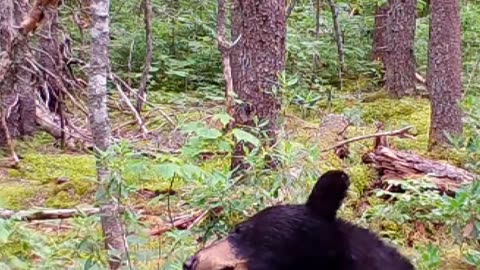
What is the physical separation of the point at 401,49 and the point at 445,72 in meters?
2.93

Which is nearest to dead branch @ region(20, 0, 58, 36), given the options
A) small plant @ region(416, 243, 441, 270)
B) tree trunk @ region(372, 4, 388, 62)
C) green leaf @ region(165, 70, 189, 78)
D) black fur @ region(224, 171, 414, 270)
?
small plant @ region(416, 243, 441, 270)

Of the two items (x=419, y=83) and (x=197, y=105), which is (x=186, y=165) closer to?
(x=197, y=105)

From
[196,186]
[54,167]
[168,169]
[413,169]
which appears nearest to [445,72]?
[413,169]

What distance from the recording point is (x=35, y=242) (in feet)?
12.0

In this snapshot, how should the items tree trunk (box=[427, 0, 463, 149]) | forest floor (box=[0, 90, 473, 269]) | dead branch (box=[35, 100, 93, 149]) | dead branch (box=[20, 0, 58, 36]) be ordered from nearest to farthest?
1. forest floor (box=[0, 90, 473, 269])
2. dead branch (box=[20, 0, 58, 36])
3. tree trunk (box=[427, 0, 463, 149])
4. dead branch (box=[35, 100, 93, 149])

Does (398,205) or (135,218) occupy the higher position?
(135,218)

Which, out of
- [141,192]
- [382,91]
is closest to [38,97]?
[141,192]

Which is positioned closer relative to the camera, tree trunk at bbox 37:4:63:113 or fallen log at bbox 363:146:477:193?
fallen log at bbox 363:146:477:193

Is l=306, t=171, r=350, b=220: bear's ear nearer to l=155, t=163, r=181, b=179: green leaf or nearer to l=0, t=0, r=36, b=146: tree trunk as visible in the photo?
l=155, t=163, r=181, b=179: green leaf

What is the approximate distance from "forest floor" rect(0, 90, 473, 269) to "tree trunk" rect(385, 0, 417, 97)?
70cm

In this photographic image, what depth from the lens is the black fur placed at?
2.31 meters

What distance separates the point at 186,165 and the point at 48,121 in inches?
216

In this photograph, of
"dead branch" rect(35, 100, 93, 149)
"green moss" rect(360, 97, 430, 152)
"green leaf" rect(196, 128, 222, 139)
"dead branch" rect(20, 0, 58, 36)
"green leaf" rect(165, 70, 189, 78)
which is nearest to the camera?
"green leaf" rect(196, 128, 222, 139)

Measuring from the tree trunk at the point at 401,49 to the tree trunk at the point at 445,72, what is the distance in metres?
2.75
